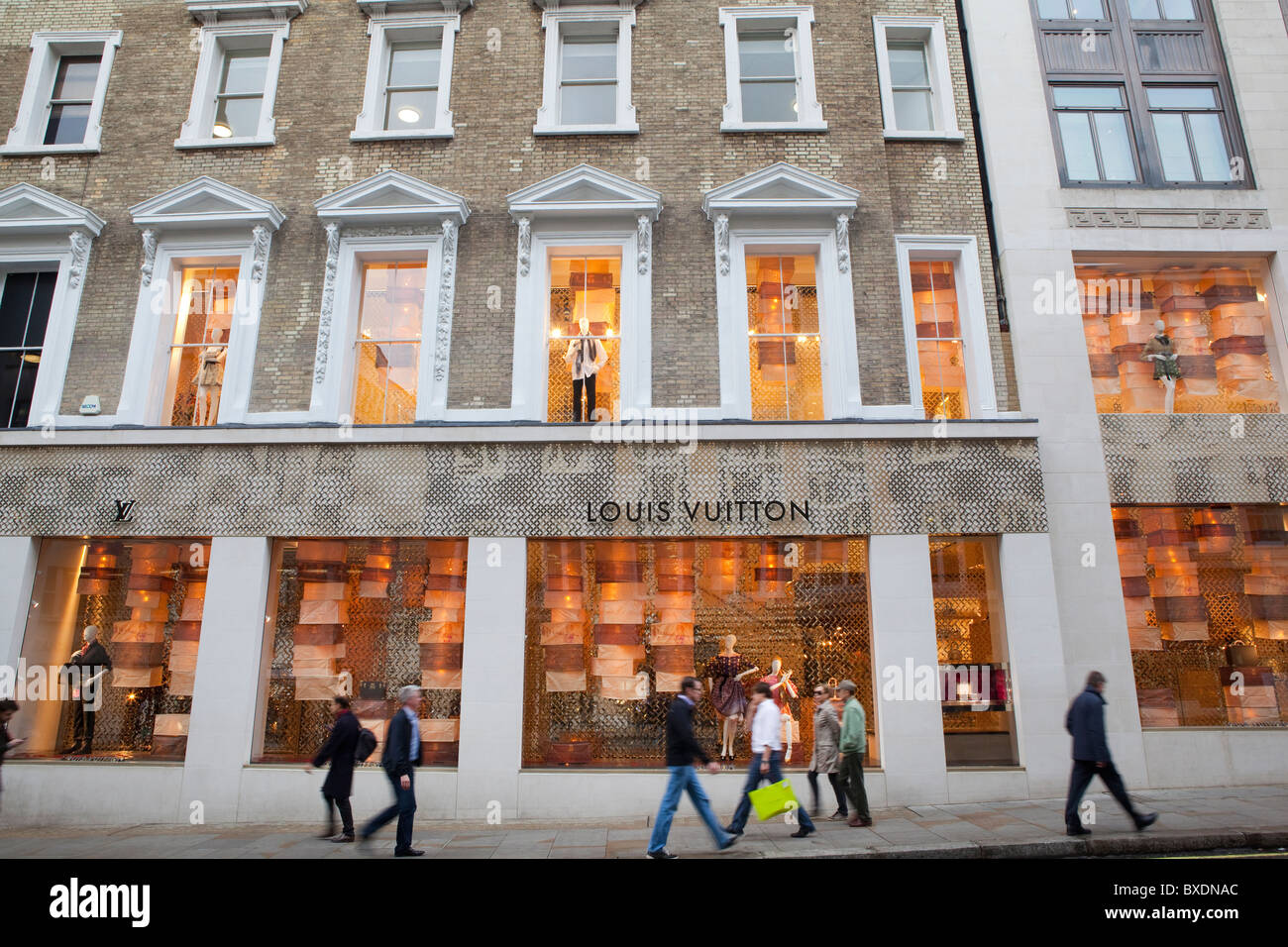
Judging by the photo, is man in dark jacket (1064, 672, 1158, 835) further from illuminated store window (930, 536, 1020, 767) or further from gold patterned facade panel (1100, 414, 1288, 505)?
gold patterned facade panel (1100, 414, 1288, 505)

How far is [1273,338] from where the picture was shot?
491 inches

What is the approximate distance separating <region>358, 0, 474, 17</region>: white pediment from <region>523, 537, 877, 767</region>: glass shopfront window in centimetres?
1010

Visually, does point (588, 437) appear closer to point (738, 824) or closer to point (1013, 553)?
point (738, 824)

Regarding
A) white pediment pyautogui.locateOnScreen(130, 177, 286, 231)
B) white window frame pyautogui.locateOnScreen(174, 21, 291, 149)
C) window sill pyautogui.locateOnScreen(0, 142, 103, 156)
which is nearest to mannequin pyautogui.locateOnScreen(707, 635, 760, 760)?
white pediment pyautogui.locateOnScreen(130, 177, 286, 231)

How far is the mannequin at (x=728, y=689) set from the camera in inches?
419

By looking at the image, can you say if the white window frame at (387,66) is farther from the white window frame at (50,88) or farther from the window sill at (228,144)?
the white window frame at (50,88)

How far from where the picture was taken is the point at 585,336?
12.1 m

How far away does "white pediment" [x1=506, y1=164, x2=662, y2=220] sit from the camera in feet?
39.2

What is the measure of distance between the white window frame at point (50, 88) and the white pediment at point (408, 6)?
4763 mm

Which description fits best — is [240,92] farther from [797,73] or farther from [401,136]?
[797,73]

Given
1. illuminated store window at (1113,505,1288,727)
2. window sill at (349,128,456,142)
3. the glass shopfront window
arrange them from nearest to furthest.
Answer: the glass shopfront window → illuminated store window at (1113,505,1288,727) → window sill at (349,128,456,142)

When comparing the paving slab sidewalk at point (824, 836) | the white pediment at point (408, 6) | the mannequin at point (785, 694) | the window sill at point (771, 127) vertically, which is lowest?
the paving slab sidewalk at point (824, 836)

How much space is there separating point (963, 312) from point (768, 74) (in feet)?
18.3

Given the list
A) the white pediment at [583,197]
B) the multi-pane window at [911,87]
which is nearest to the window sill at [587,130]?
the white pediment at [583,197]
